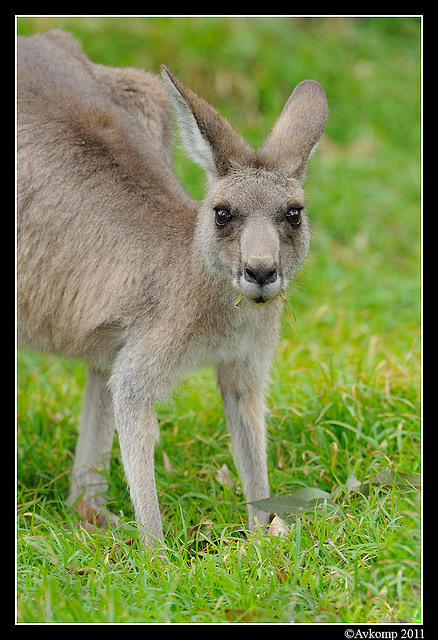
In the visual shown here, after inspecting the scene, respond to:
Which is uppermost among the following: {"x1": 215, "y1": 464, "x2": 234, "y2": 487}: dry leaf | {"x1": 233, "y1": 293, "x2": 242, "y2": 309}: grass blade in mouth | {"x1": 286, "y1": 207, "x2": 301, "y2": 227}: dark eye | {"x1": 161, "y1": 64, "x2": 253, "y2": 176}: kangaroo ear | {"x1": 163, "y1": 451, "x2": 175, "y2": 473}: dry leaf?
{"x1": 161, "y1": 64, "x2": 253, "y2": 176}: kangaroo ear

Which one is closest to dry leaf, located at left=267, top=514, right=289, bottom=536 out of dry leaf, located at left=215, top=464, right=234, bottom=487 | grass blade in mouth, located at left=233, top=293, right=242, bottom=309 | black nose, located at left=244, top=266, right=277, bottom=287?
dry leaf, located at left=215, top=464, right=234, bottom=487

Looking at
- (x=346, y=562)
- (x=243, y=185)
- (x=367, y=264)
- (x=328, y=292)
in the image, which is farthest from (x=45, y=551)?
(x=367, y=264)

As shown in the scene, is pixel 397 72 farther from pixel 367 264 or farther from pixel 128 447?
pixel 128 447

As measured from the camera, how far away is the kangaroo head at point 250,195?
4.44 metres

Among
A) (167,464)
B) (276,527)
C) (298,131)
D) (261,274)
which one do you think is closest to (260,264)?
(261,274)

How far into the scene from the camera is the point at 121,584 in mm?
A: 4242

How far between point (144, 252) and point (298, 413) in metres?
1.40

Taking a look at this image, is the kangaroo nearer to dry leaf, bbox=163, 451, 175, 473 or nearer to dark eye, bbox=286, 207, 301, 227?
dark eye, bbox=286, 207, 301, 227

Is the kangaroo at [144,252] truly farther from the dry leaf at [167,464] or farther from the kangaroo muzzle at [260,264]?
the dry leaf at [167,464]

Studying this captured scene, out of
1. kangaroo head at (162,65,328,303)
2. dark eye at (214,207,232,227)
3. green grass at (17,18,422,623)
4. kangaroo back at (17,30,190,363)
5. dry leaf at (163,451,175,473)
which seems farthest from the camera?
dry leaf at (163,451,175,473)

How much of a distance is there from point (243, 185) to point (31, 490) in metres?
2.19

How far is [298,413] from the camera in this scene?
19.1 feet

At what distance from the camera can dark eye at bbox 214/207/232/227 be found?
183 inches

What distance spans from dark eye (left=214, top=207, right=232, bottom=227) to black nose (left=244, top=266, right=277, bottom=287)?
1.25 ft
